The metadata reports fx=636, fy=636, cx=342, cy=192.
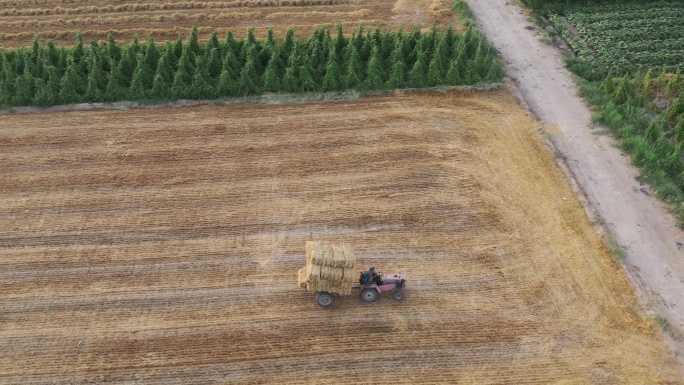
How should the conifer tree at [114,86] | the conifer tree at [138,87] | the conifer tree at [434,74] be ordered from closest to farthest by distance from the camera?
the conifer tree at [114,86] → the conifer tree at [138,87] → the conifer tree at [434,74]

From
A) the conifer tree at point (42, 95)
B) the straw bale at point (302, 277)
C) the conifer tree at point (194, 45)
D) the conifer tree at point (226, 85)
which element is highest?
the conifer tree at point (194, 45)

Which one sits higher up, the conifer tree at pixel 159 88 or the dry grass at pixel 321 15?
the dry grass at pixel 321 15

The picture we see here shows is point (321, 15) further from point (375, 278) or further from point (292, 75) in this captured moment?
point (375, 278)

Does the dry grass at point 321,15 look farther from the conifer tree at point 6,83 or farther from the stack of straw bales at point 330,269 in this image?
the stack of straw bales at point 330,269

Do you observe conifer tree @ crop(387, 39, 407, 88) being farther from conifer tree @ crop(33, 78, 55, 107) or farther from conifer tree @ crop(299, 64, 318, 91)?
conifer tree @ crop(33, 78, 55, 107)

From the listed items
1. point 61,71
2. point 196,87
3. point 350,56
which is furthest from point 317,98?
point 61,71

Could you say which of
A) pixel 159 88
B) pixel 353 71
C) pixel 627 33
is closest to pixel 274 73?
pixel 353 71

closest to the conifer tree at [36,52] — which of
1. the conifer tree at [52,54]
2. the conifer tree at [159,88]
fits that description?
the conifer tree at [52,54]
